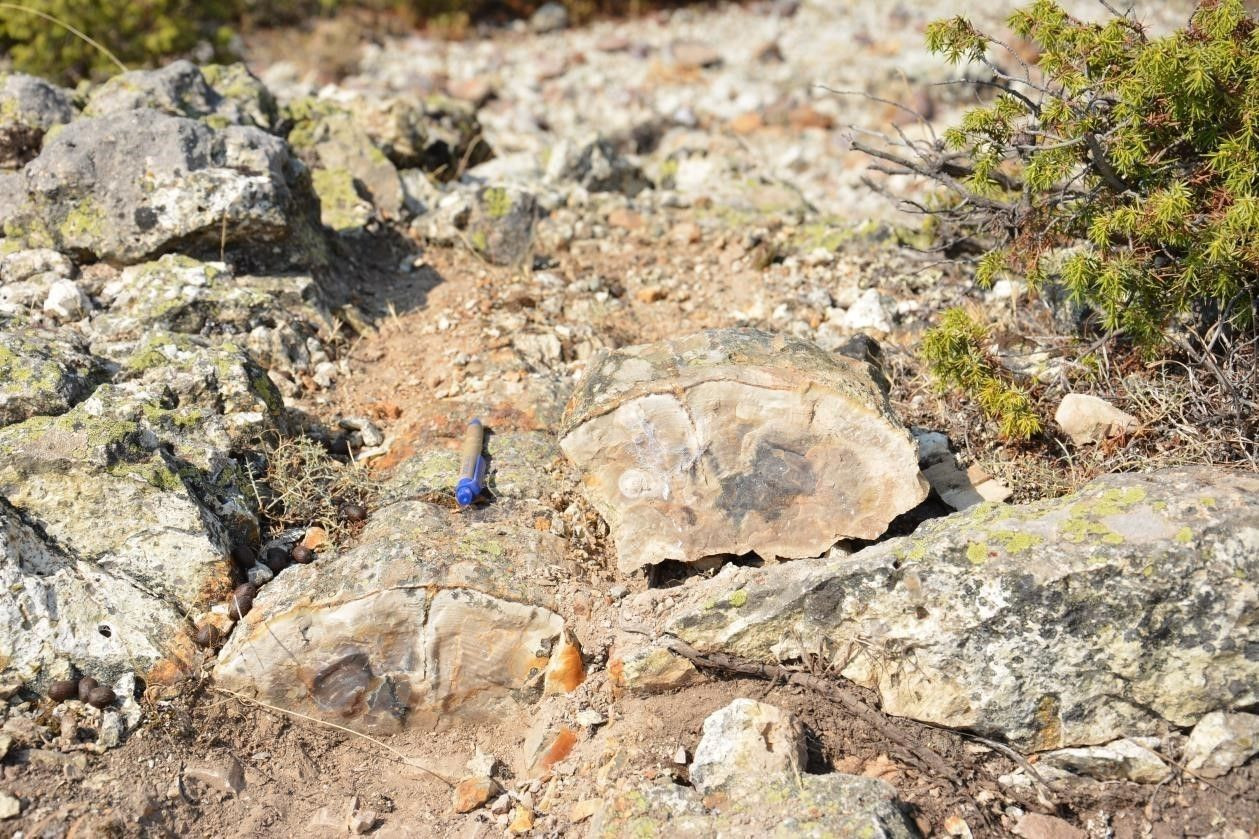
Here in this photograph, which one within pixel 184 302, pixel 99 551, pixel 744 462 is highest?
pixel 744 462

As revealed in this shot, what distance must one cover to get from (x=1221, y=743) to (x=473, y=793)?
83.4 inches

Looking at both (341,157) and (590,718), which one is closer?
(590,718)

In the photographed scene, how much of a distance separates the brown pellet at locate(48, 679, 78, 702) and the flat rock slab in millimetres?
1719

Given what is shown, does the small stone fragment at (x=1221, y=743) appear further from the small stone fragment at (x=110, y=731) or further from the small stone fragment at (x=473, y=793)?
the small stone fragment at (x=110, y=731)

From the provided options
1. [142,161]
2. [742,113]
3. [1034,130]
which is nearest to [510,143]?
[742,113]

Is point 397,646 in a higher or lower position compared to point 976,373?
lower

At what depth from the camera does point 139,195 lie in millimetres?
5023

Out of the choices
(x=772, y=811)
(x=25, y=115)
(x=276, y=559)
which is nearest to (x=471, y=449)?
(x=276, y=559)

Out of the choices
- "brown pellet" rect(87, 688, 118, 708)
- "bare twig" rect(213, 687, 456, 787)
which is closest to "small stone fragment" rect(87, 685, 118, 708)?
"brown pellet" rect(87, 688, 118, 708)

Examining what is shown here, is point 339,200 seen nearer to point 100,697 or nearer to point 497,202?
point 497,202

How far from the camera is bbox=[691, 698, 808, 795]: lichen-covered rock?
299 cm

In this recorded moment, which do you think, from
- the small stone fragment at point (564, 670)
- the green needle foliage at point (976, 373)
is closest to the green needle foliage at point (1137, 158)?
the green needle foliage at point (976, 373)

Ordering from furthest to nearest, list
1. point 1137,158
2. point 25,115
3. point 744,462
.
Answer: point 25,115
point 1137,158
point 744,462

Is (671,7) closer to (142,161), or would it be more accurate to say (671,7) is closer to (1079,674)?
(142,161)
